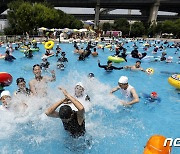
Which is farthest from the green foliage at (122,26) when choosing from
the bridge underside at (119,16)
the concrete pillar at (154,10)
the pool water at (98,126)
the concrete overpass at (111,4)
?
the pool water at (98,126)

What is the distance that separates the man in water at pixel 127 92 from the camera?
21.0 ft

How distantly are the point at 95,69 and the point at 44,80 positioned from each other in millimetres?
7781

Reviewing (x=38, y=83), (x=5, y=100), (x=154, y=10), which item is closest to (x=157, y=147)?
(x=5, y=100)

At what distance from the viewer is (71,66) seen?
49.6 feet

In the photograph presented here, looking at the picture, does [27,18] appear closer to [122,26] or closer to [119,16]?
[122,26]

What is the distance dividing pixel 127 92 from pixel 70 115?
305 centimetres

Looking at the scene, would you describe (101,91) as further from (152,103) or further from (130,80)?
(130,80)

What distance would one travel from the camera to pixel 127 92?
665 cm

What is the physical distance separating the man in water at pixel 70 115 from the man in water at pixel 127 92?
2250mm

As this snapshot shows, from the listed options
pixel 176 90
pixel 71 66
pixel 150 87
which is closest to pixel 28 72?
pixel 71 66

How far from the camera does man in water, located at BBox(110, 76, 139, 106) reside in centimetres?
639

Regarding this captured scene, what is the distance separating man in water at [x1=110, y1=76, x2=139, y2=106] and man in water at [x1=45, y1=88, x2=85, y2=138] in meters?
2.25

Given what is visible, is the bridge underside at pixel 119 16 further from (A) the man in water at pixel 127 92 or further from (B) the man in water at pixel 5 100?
(B) the man in water at pixel 5 100

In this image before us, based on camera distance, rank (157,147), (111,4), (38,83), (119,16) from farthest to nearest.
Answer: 1. (119,16)
2. (111,4)
3. (38,83)
4. (157,147)
